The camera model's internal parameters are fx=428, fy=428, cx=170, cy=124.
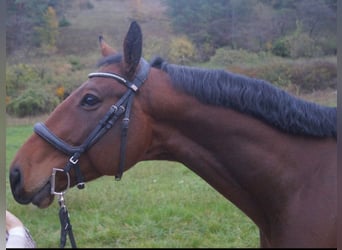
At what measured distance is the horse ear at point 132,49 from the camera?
1.67 m

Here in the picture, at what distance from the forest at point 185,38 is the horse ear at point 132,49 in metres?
1.54

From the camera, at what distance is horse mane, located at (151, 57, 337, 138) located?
1.64 m

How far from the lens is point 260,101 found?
5.45 ft

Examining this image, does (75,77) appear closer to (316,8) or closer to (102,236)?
(102,236)

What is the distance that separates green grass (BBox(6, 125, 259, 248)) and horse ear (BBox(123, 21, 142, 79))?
1.80 m

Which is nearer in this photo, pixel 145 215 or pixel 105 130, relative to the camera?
pixel 105 130

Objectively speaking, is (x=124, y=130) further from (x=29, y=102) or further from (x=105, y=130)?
(x=29, y=102)

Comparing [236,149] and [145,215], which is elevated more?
[236,149]

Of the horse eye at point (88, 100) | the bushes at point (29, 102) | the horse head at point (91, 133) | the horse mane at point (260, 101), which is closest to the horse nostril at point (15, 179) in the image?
the horse head at point (91, 133)

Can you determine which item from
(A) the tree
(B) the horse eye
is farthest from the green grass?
(B) the horse eye

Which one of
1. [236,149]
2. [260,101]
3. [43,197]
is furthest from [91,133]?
[260,101]

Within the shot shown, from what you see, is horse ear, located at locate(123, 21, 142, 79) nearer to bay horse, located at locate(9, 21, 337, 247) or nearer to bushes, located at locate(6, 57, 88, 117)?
bay horse, located at locate(9, 21, 337, 247)

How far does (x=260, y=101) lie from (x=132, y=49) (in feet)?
1.77

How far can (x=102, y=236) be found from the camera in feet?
12.3
